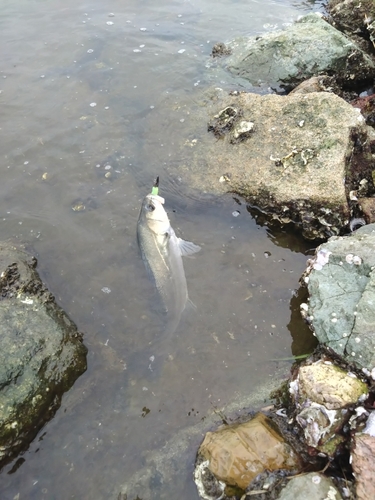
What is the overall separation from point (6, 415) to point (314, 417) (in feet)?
10.6

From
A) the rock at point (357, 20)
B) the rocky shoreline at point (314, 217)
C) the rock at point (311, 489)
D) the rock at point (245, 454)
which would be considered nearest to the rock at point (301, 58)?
the rocky shoreline at point (314, 217)

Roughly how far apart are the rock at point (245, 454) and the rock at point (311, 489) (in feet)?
1.02

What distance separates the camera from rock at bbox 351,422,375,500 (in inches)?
130

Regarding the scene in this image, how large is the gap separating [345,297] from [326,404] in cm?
124

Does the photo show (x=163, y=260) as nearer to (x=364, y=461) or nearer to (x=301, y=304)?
(x=301, y=304)

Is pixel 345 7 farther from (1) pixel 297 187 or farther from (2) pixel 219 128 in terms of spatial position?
(1) pixel 297 187

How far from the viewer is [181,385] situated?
5074 millimetres

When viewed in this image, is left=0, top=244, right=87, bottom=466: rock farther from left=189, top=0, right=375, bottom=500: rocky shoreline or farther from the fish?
left=189, top=0, right=375, bottom=500: rocky shoreline

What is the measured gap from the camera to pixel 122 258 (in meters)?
6.36

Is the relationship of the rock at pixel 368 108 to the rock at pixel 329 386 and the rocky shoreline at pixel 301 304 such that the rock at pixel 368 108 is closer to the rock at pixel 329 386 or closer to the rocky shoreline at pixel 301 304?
the rocky shoreline at pixel 301 304

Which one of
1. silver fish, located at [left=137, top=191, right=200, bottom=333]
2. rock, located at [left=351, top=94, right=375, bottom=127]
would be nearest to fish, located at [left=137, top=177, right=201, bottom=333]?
silver fish, located at [left=137, top=191, right=200, bottom=333]

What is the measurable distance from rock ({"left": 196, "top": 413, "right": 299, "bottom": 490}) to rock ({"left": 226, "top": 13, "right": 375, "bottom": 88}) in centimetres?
767

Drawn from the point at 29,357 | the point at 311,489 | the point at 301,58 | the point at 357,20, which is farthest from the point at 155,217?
the point at 357,20

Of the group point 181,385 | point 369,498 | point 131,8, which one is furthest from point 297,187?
point 131,8
